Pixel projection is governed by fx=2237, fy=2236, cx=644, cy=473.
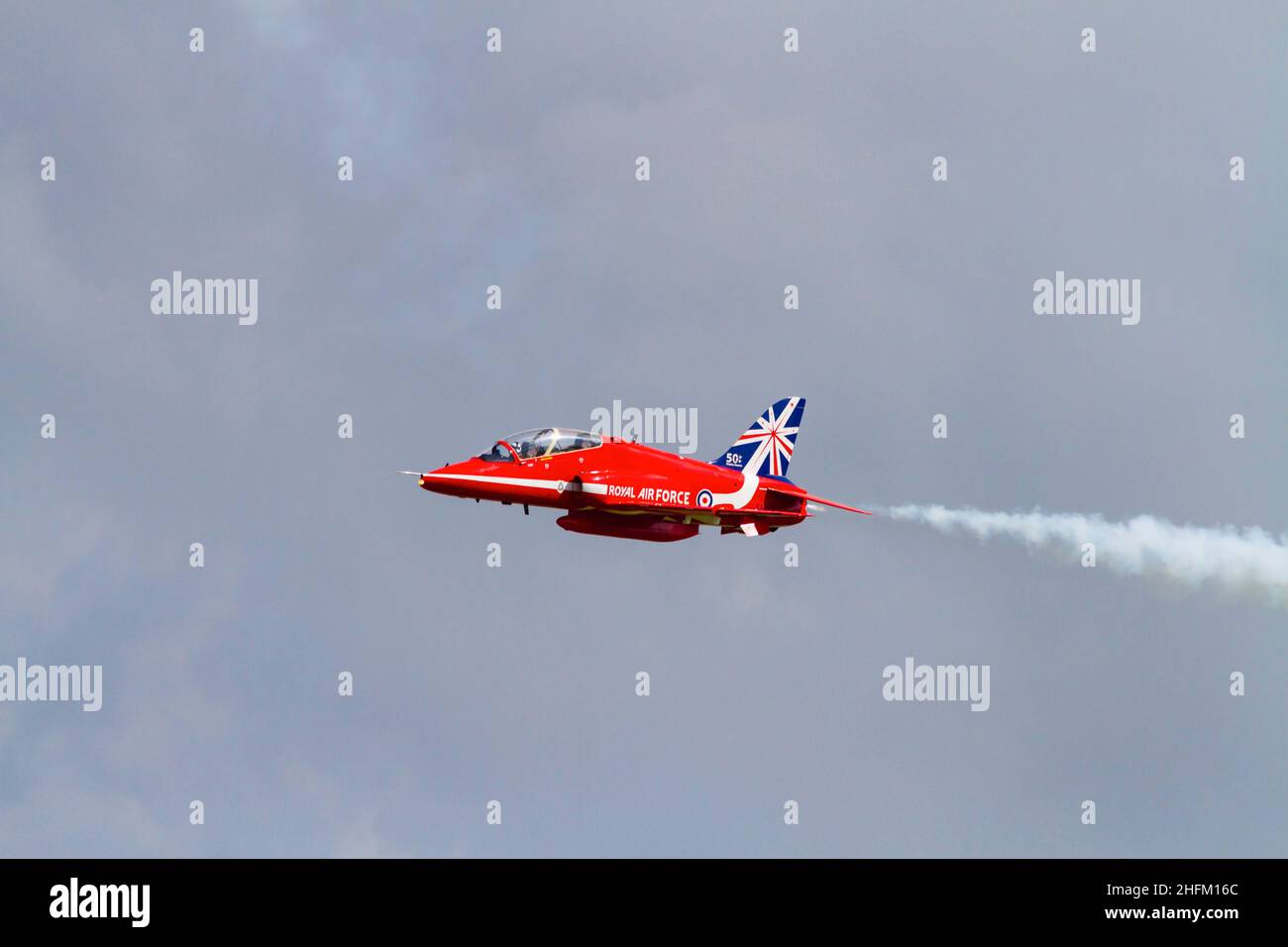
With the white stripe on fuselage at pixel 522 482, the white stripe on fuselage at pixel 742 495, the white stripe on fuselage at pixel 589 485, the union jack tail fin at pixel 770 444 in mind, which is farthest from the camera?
the union jack tail fin at pixel 770 444

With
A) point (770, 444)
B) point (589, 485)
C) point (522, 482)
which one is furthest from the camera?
point (770, 444)

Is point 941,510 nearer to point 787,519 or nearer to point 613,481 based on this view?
point 787,519

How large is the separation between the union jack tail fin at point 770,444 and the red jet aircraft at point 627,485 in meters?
0.07

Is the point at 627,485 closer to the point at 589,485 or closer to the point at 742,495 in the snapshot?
the point at 589,485

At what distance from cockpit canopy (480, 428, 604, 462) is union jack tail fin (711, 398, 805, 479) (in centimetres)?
724

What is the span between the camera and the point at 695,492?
88000 millimetres

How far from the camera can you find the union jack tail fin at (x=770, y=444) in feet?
300

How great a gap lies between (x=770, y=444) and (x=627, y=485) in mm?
8381

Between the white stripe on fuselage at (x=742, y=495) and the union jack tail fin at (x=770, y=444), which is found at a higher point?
the union jack tail fin at (x=770, y=444)

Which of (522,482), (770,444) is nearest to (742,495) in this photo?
(770,444)

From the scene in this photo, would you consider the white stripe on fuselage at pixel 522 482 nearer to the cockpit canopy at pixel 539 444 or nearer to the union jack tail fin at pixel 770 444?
the cockpit canopy at pixel 539 444

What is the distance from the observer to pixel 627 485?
8675cm

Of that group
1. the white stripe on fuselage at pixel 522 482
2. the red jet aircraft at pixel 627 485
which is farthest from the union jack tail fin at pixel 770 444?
the white stripe on fuselage at pixel 522 482
